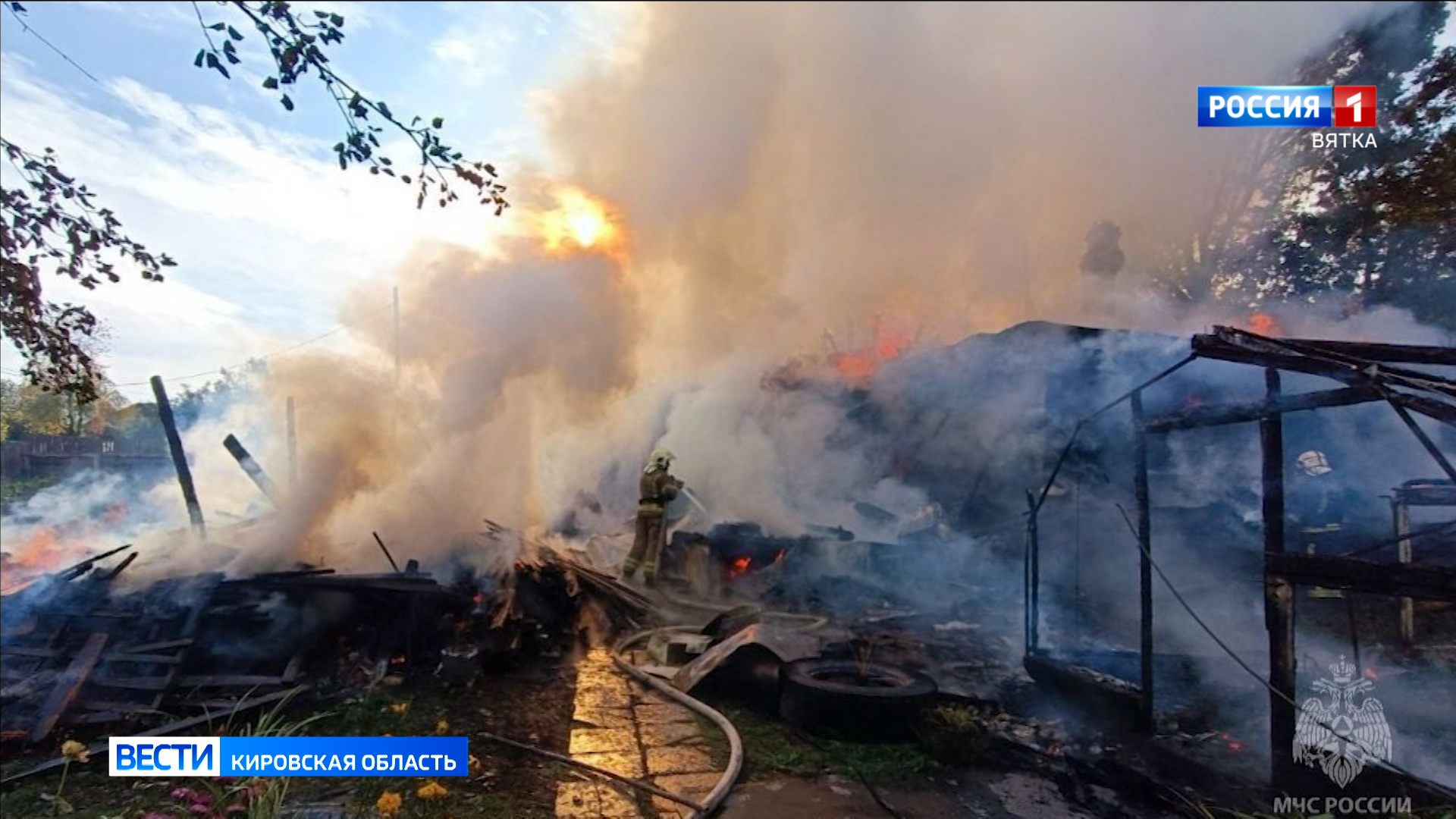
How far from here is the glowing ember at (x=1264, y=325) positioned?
10.3m

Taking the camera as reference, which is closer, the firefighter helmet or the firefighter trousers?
the firefighter helmet

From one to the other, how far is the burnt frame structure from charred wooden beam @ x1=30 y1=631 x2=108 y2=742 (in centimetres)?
1038

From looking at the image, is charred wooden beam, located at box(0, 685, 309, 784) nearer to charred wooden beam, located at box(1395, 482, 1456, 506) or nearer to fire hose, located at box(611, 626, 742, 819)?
fire hose, located at box(611, 626, 742, 819)

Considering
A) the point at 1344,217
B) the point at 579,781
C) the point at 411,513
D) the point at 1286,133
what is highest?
the point at 1286,133

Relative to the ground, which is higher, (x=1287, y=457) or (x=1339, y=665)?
(x=1287, y=457)

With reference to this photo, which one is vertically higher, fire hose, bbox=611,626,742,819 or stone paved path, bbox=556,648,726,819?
fire hose, bbox=611,626,742,819

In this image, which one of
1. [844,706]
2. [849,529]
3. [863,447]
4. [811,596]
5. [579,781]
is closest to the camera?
[579,781]

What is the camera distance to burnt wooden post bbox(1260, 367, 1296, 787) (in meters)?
4.80

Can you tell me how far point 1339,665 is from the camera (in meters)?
7.05

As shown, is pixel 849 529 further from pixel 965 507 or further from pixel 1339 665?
pixel 1339 665

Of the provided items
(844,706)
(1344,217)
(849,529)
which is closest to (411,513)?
(844,706)

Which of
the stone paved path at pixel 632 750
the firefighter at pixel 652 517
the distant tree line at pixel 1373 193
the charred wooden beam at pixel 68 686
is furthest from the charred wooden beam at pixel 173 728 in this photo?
the distant tree line at pixel 1373 193

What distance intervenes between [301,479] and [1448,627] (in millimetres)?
15499

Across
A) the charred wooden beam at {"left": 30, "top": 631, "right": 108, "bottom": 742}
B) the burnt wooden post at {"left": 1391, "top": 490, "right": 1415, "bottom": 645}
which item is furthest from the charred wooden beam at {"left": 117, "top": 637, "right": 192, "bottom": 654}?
the burnt wooden post at {"left": 1391, "top": 490, "right": 1415, "bottom": 645}
